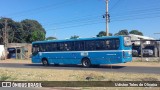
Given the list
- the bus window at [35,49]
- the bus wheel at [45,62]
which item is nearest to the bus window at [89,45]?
the bus wheel at [45,62]

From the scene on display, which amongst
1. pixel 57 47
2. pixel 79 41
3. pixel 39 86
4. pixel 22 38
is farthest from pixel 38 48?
pixel 22 38

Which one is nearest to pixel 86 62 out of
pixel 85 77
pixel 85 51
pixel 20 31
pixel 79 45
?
pixel 85 51

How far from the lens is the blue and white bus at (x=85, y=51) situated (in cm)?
2639

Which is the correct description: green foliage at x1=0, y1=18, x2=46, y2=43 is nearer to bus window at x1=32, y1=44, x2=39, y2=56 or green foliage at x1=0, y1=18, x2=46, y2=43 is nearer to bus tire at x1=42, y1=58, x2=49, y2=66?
bus window at x1=32, y1=44, x2=39, y2=56

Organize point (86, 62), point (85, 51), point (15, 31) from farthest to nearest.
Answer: point (15, 31) → point (86, 62) → point (85, 51)

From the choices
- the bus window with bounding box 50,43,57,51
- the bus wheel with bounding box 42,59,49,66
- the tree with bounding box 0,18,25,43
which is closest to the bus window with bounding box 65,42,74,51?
the bus window with bounding box 50,43,57,51

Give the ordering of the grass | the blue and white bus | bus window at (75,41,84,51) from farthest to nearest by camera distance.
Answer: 1. bus window at (75,41,84,51)
2. the blue and white bus
3. the grass

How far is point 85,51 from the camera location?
28734mm

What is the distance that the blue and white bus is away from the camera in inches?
1039

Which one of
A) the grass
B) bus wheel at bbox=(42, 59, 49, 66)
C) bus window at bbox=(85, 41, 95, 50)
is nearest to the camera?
the grass

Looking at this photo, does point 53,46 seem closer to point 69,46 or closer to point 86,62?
point 69,46

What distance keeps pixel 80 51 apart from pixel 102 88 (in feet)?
52.9

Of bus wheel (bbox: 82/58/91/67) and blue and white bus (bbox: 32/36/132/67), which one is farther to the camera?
bus wheel (bbox: 82/58/91/67)

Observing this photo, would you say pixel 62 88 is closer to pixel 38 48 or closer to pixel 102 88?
pixel 102 88
